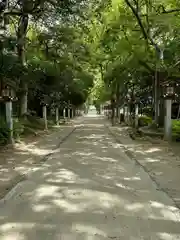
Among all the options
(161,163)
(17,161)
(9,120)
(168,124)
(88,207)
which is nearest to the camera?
(88,207)

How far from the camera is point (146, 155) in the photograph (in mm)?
12297

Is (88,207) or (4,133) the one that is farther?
(4,133)

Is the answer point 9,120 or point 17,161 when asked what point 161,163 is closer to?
point 17,161

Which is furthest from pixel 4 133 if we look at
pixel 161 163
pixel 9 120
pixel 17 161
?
pixel 161 163

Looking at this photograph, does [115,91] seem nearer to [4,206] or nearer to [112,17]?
[112,17]

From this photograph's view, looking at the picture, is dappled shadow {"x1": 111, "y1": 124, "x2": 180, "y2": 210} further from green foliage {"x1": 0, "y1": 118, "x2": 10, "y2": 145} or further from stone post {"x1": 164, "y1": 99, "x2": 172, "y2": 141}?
green foliage {"x1": 0, "y1": 118, "x2": 10, "y2": 145}

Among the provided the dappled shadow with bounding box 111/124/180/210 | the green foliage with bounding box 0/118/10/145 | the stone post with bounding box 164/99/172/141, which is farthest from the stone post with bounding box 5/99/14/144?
the stone post with bounding box 164/99/172/141

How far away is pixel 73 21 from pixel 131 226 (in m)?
13.2

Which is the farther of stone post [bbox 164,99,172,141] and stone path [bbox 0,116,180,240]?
stone post [bbox 164,99,172,141]

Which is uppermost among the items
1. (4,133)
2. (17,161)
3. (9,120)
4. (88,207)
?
(9,120)

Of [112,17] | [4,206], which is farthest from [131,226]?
[112,17]

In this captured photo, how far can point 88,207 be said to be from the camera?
5.79 m

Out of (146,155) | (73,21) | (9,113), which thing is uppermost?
(73,21)

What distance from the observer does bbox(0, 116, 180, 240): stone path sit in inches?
183
